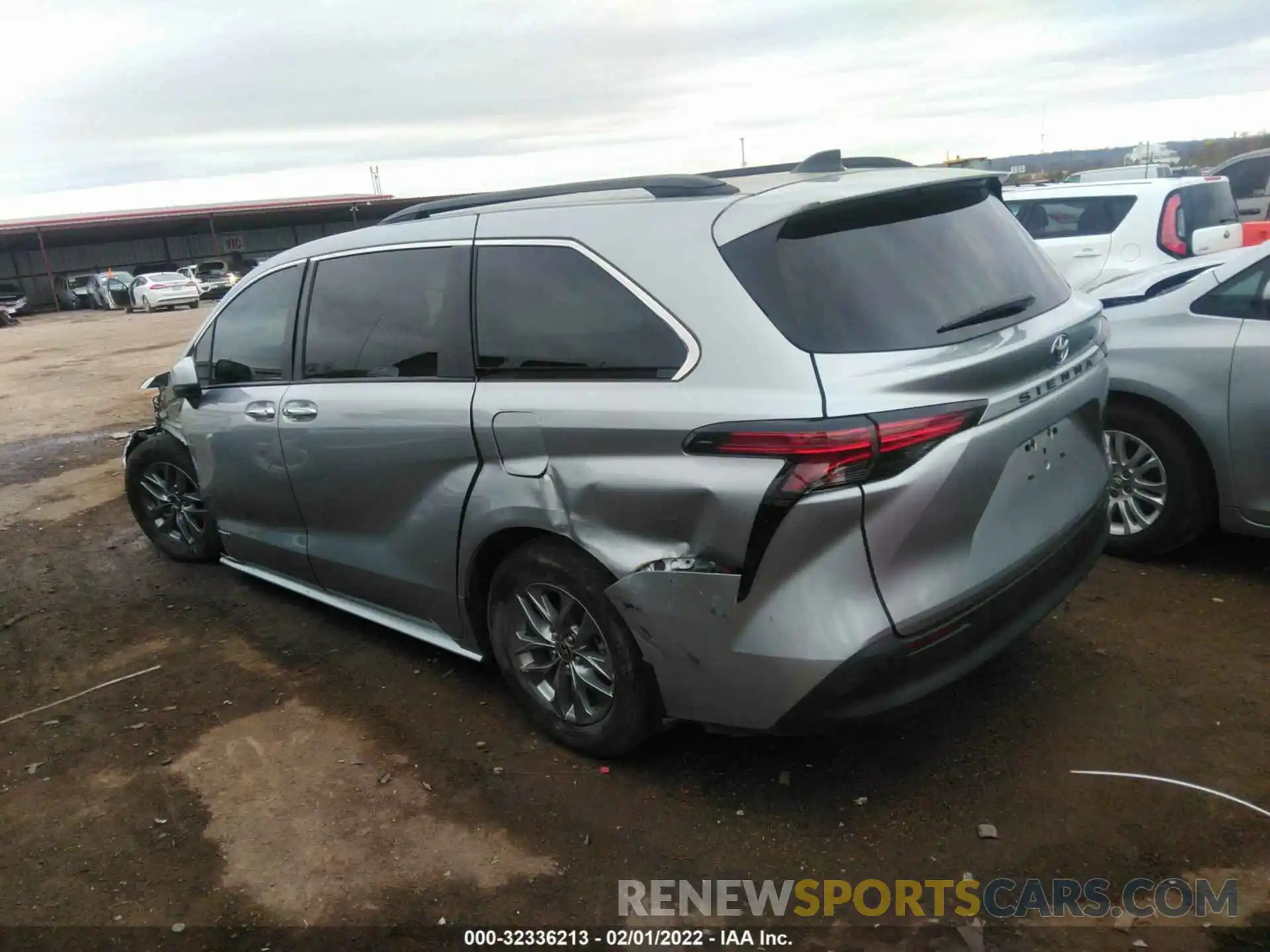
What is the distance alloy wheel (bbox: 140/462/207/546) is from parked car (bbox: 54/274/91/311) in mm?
36032

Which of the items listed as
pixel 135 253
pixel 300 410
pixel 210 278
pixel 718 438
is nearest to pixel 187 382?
pixel 300 410

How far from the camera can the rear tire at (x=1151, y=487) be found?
168 inches

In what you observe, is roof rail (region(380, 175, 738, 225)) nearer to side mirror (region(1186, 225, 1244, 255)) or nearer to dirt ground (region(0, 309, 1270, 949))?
dirt ground (region(0, 309, 1270, 949))

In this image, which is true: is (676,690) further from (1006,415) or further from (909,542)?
(1006,415)

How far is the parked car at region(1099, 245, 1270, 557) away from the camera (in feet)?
13.2

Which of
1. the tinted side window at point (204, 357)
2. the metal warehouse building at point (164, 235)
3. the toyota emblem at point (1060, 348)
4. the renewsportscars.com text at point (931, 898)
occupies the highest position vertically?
the metal warehouse building at point (164, 235)

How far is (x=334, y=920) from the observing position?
2688 mm

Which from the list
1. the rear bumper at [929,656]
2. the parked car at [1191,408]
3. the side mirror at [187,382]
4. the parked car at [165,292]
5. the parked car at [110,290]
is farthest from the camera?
the parked car at [110,290]

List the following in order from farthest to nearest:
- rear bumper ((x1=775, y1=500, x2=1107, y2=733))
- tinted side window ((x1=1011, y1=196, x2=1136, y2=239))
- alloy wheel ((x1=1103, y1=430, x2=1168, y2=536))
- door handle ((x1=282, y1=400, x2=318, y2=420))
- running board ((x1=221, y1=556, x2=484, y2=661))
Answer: tinted side window ((x1=1011, y1=196, x2=1136, y2=239)) < alloy wheel ((x1=1103, y1=430, x2=1168, y2=536)) < door handle ((x1=282, y1=400, x2=318, y2=420)) < running board ((x1=221, y1=556, x2=484, y2=661)) < rear bumper ((x1=775, y1=500, x2=1107, y2=733))

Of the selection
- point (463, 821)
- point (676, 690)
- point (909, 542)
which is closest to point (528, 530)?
point (676, 690)

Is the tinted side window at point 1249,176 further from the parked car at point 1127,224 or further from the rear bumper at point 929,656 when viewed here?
the rear bumper at point 929,656

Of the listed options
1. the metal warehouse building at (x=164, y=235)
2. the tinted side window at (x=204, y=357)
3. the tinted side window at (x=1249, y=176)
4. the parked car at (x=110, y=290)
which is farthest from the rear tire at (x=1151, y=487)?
the metal warehouse building at (x=164, y=235)

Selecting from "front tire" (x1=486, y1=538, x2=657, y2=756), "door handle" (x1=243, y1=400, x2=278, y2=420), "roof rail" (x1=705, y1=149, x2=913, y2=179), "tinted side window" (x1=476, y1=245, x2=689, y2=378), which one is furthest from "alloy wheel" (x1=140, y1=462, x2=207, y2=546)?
"roof rail" (x1=705, y1=149, x2=913, y2=179)

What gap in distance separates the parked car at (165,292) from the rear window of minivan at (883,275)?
102 feet
